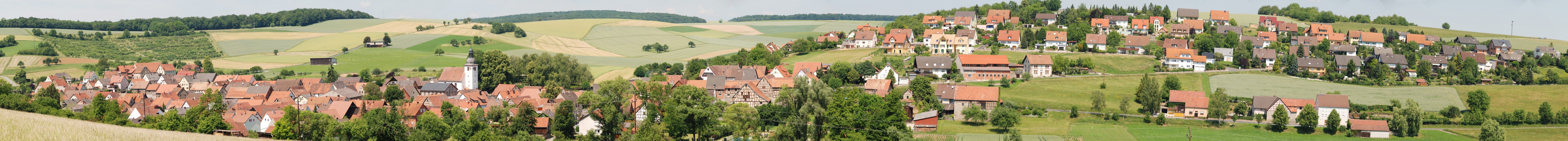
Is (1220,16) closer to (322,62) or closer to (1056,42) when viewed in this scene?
(1056,42)

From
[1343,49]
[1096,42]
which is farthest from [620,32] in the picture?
[1343,49]

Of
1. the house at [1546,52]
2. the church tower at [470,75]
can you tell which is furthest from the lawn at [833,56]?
the house at [1546,52]

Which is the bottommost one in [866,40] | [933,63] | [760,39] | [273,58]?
[273,58]

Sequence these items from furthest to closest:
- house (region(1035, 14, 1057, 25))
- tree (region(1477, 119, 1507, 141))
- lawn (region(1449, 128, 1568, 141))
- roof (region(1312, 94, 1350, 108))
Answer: house (region(1035, 14, 1057, 25)) → roof (region(1312, 94, 1350, 108)) → lawn (region(1449, 128, 1568, 141)) → tree (region(1477, 119, 1507, 141))

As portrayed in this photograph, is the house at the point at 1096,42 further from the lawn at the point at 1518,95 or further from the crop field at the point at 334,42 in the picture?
the crop field at the point at 334,42

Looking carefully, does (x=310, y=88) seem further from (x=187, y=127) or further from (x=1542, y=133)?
(x=1542, y=133)

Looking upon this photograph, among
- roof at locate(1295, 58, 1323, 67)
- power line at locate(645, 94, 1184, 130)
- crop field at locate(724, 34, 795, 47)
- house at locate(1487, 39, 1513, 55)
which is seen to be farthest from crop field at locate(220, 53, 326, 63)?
house at locate(1487, 39, 1513, 55)

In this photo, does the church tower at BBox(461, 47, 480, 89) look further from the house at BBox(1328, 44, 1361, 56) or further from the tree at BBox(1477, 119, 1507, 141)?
the house at BBox(1328, 44, 1361, 56)

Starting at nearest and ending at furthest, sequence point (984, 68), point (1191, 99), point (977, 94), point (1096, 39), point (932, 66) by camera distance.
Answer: point (1191, 99)
point (977, 94)
point (984, 68)
point (932, 66)
point (1096, 39)
